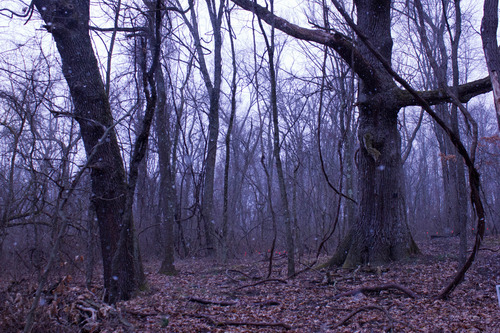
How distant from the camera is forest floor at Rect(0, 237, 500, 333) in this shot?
128 inches

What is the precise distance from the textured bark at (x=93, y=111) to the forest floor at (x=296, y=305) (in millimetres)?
806

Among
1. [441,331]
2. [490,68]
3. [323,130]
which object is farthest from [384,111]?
[323,130]

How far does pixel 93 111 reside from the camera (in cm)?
490

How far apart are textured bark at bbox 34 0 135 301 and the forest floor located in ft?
2.64

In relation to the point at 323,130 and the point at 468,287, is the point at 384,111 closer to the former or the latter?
the point at 468,287

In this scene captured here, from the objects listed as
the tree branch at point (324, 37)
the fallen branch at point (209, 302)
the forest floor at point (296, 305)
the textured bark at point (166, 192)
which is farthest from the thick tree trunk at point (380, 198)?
the textured bark at point (166, 192)

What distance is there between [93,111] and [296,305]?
348cm

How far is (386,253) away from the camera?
20.2 ft

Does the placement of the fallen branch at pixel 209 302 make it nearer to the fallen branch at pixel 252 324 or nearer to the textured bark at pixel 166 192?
the fallen branch at pixel 252 324

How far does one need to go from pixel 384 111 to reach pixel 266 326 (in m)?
4.19

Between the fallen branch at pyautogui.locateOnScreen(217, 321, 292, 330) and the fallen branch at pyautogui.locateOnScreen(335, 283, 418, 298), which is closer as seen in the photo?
the fallen branch at pyautogui.locateOnScreen(217, 321, 292, 330)

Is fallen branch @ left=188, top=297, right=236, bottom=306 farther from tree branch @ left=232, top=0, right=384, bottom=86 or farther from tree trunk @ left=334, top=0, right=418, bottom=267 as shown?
tree branch @ left=232, top=0, right=384, bottom=86

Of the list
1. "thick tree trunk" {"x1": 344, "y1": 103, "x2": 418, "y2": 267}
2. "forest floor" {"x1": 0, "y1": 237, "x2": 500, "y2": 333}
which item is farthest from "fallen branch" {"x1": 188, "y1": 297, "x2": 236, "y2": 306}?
"thick tree trunk" {"x1": 344, "y1": 103, "x2": 418, "y2": 267}

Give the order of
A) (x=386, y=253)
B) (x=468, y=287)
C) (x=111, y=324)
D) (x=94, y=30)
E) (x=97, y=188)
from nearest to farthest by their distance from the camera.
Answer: (x=111, y=324) < (x=468, y=287) < (x=97, y=188) < (x=94, y=30) < (x=386, y=253)
